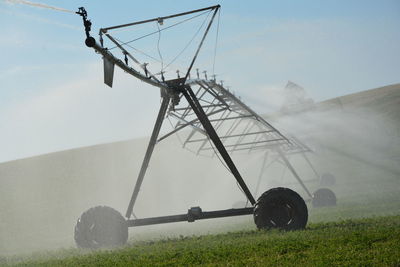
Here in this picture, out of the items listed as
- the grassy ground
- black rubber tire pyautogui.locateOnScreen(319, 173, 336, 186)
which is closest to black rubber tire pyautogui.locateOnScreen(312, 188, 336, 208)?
black rubber tire pyautogui.locateOnScreen(319, 173, 336, 186)

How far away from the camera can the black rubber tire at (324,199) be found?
27.9 metres

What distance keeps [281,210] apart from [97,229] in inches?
206

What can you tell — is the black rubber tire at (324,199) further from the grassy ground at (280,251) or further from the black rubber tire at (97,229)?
the black rubber tire at (97,229)

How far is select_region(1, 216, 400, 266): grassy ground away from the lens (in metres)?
9.22

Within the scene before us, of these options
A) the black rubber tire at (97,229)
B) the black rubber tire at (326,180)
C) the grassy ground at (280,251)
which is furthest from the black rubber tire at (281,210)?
the black rubber tire at (326,180)

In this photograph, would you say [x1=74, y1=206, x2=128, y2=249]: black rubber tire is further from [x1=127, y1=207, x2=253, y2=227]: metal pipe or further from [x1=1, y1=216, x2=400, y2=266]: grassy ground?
[x1=1, y1=216, x2=400, y2=266]: grassy ground

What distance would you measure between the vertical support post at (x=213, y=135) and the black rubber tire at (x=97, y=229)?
3.62 metres

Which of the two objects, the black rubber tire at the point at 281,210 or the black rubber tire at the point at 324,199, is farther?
the black rubber tire at the point at 324,199

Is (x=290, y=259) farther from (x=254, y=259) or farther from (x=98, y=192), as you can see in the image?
(x=98, y=192)

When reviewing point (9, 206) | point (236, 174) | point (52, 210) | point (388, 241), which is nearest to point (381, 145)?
point (52, 210)

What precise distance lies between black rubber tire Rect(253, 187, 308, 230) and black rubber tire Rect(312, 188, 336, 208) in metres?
14.1

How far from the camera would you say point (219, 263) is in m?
9.82

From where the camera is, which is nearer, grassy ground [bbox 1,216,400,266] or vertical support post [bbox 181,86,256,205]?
grassy ground [bbox 1,216,400,266]

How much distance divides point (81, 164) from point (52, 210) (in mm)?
20807
